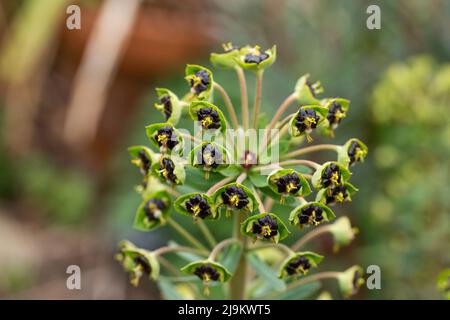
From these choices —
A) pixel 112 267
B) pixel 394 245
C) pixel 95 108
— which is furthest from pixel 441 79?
pixel 112 267

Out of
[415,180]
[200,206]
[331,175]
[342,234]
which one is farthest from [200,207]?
[415,180]

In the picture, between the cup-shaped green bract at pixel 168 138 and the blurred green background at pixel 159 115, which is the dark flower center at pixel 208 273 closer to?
the cup-shaped green bract at pixel 168 138

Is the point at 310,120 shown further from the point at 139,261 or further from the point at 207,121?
the point at 139,261

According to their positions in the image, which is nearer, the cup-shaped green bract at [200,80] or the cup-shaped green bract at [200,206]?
the cup-shaped green bract at [200,206]

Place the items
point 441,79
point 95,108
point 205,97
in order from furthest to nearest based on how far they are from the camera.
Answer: point 95,108 < point 441,79 < point 205,97

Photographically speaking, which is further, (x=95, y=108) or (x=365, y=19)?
(x=95, y=108)

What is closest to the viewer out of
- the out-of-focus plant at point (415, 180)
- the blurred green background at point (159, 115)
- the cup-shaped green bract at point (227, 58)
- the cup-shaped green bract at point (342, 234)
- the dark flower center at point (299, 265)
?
the dark flower center at point (299, 265)

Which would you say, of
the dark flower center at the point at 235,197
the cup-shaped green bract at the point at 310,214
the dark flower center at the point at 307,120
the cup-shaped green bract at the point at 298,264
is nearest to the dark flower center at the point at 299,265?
the cup-shaped green bract at the point at 298,264
